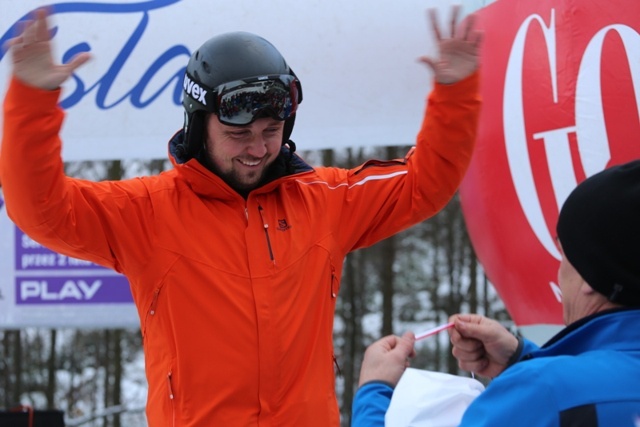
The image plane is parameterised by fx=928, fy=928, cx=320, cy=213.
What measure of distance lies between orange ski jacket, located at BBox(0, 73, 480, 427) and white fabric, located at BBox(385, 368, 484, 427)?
2.47ft

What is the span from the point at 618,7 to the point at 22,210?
2.18 metres

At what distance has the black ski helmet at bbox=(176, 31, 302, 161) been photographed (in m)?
2.54

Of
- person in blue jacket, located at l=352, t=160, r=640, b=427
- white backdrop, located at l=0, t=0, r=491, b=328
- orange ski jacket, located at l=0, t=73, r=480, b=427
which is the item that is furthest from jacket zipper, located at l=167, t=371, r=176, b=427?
white backdrop, located at l=0, t=0, r=491, b=328

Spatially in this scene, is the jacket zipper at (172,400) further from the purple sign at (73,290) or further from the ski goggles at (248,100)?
the purple sign at (73,290)

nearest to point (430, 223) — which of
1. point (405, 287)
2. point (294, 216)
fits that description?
point (405, 287)

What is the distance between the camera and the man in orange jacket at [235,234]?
2.43m

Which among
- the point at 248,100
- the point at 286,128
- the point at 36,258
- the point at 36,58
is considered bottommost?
the point at 36,258

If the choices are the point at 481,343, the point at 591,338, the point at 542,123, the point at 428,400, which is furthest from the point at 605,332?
the point at 542,123

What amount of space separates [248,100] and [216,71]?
14 cm

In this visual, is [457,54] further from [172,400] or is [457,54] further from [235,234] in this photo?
[172,400]

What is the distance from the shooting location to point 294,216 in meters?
2.61

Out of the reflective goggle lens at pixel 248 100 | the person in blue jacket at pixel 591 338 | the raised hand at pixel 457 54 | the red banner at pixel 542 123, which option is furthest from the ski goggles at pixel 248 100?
the red banner at pixel 542 123

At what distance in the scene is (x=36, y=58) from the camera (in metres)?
2.21

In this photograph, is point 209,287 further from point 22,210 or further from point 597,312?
point 597,312
